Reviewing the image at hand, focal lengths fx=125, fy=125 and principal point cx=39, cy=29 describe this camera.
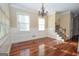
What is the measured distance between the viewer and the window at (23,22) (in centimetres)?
167

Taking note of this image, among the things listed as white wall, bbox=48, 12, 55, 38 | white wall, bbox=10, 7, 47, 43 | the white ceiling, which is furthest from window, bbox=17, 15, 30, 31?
white wall, bbox=48, 12, 55, 38

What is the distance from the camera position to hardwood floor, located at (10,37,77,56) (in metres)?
1.70

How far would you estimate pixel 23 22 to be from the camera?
168 centimetres

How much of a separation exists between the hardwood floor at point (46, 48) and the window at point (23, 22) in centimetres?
19

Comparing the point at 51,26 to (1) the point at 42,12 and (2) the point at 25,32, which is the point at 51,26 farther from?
(2) the point at 25,32

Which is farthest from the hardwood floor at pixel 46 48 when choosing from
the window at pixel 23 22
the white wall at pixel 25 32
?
the window at pixel 23 22

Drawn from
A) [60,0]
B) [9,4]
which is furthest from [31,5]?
[60,0]

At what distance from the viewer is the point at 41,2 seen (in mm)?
1681

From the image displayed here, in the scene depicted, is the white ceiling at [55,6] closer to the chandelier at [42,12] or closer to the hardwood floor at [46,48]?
the chandelier at [42,12]

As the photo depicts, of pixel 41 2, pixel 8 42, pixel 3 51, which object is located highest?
pixel 41 2

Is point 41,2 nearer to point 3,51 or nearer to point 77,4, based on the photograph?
point 77,4

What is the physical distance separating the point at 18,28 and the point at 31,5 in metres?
0.35

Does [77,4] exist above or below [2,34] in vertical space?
above

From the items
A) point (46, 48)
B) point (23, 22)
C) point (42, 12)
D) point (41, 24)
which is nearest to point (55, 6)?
point (42, 12)
